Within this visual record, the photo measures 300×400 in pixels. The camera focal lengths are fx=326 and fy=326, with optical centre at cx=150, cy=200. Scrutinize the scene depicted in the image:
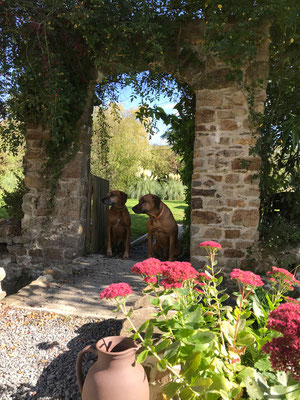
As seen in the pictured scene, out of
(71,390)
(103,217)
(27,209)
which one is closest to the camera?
(71,390)

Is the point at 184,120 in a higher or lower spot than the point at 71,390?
higher

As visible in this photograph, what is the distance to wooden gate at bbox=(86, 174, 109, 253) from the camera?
5.73 meters

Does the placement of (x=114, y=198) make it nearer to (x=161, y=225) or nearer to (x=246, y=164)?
(x=161, y=225)

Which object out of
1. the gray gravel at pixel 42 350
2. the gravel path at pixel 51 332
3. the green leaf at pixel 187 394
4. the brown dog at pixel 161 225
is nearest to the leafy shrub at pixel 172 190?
the brown dog at pixel 161 225

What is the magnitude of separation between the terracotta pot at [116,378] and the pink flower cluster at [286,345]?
72cm

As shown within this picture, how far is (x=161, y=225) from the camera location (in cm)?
512

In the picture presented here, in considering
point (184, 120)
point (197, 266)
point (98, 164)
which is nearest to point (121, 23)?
point (184, 120)

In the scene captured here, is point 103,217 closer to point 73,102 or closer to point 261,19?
point 73,102

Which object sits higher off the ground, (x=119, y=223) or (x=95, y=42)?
(x=95, y=42)

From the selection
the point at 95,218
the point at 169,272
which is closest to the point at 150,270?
the point at 169,272

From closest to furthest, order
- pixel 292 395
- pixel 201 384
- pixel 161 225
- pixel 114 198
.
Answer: pixel 292 395, pixel 201 384, pixel 161 225, pixel 114 198

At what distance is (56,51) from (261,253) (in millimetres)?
4135

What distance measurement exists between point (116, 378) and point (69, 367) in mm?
1052

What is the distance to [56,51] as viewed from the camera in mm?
4824
